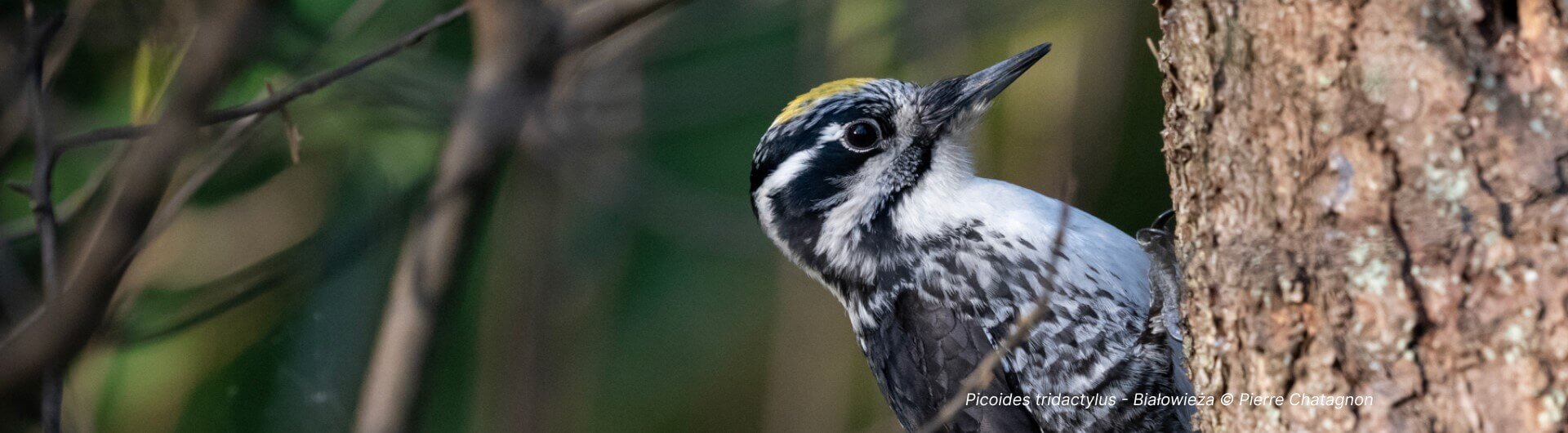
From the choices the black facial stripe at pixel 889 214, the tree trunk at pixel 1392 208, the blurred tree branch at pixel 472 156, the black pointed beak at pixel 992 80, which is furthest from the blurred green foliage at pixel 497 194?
the tree trunk at pixel 1392 208

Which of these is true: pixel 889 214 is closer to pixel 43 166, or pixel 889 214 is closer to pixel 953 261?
pixel 953 261

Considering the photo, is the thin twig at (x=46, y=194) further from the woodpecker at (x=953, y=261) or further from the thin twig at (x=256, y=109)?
the woodpecker at (x=953, y=261)

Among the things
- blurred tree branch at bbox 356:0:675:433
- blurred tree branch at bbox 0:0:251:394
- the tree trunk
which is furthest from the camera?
blurred tree branch at bbox 356:0:675:433

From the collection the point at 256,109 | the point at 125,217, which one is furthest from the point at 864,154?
the point at 125,217

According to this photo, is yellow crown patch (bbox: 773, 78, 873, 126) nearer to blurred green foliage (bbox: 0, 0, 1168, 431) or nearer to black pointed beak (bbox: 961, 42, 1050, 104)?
black pointed beak (bbox: 961, 42, 1050, 104)

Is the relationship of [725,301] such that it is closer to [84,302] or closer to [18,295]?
[18,295]

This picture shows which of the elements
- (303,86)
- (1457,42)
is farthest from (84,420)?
(1457,42)

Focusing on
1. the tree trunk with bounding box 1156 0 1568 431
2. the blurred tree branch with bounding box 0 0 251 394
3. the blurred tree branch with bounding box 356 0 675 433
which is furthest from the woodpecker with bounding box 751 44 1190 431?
the blurred tree branch with bounding box 0 0 251 394
